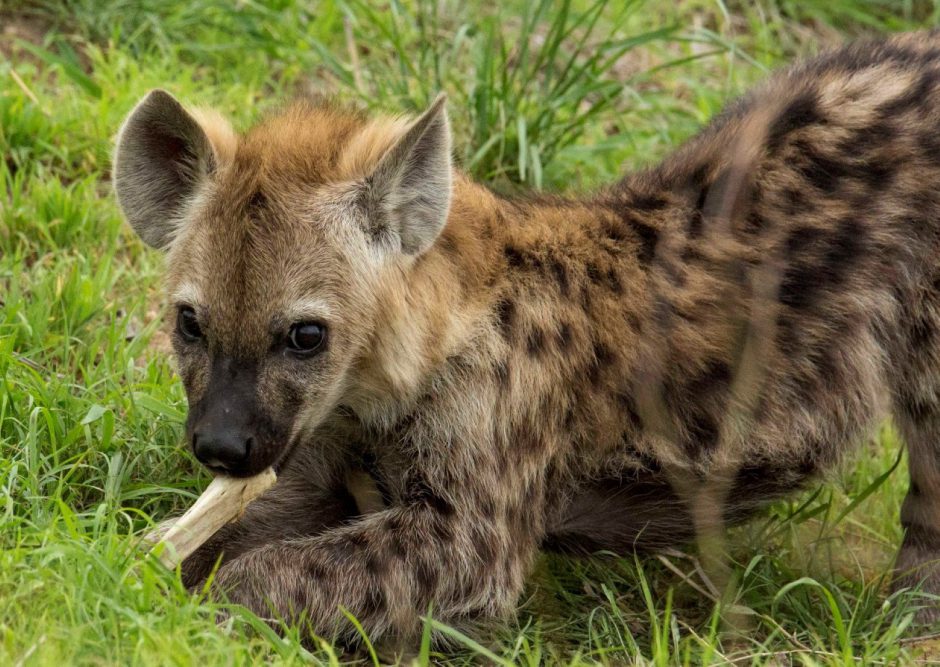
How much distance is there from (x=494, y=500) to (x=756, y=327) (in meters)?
0.86

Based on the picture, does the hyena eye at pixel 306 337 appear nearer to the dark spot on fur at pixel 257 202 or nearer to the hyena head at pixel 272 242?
the hyena head at pixel 272 242

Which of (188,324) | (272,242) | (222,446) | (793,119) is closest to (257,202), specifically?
(272,242)

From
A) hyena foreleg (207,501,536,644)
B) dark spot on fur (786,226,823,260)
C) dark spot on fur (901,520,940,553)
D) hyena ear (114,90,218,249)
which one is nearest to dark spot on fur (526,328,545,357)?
hyena foreleg (207,501,536,644)

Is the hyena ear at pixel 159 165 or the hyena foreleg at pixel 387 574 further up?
the hyena ear at pixel 159 165

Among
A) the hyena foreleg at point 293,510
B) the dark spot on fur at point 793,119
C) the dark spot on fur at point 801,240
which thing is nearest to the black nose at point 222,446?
the hyena foreleg at point 293,510

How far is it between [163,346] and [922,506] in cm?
246

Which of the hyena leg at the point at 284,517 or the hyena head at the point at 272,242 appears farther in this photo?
the hyena leg at the point at 284,517

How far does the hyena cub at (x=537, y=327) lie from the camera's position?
11.6 feet

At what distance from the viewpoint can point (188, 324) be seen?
3.48 m

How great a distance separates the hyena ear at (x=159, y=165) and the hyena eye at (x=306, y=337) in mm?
514

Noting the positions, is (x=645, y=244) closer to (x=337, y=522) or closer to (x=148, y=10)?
(x=337, y=522)

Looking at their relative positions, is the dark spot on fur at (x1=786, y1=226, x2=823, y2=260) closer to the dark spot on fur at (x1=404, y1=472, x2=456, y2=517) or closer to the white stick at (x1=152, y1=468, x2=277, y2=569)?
the dark spot on fur at (x1=404, y1=472, x2=456, y2=517)

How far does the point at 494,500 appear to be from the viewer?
3.68 m

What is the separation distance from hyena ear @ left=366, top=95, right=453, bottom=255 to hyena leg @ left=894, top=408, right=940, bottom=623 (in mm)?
1477
